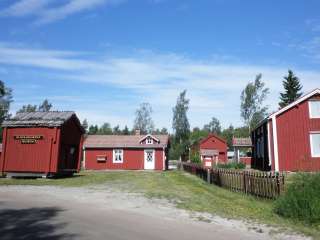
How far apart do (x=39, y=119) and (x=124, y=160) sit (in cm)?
2107

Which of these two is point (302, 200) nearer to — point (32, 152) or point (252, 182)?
point (252, 182)

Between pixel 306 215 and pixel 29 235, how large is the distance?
7.26 m

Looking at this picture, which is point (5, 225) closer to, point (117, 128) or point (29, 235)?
point (29, 235)

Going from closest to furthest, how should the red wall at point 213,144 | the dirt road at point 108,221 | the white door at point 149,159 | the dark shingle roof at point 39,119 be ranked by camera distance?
the dirt road at point 108,221, the dark shingle roof at point 39,119, the white door at point 149,159, the red wall at point 213,144

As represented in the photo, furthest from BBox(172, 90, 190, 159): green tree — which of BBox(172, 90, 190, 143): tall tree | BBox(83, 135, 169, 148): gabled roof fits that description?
BBox(83, 135, 169, 148): gabled roof

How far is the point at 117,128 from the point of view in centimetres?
15000

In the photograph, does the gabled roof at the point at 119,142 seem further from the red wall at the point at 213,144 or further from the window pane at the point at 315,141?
the red wall at the point at 213,144

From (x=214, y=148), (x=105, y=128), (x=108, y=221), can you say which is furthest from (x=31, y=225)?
(x=105, y=128)

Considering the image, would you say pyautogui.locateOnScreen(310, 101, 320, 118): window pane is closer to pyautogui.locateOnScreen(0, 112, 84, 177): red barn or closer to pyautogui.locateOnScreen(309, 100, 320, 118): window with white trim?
pyautogui.locateOnScreen(309, 100, 320, 118): window with white trim

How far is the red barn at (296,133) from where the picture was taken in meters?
31.9

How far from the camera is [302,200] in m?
12.0

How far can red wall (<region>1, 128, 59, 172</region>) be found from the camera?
2798cm

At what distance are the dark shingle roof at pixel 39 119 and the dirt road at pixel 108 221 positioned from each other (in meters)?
13.2

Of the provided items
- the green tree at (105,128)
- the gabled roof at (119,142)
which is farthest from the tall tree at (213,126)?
the gabled roof at (119,142)
